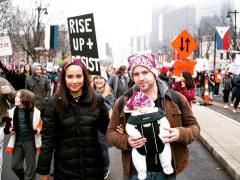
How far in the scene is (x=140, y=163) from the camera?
305 cm

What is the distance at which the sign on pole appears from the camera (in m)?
5.89

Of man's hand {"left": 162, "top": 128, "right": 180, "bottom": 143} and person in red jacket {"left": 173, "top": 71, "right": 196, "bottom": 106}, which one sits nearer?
man's hand {"left": 162, "top": 128, "right": 180, "bottom": 143}

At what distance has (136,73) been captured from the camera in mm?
3264

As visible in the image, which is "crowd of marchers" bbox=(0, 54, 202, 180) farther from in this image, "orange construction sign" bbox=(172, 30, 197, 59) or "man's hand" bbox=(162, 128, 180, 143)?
"orange construction sign" bbox=(172, 30, 197, 59)

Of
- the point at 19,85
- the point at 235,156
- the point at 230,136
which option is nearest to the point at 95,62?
the point at 235,156

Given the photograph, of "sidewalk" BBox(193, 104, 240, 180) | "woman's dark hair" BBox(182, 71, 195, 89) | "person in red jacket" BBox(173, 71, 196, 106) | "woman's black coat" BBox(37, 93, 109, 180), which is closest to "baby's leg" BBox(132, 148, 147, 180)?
"woman's black coat" BBox(37, 93, 109, 180)

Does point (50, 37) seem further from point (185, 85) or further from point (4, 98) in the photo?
point (4, 98)

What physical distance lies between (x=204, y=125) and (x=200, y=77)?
13458 millimetres

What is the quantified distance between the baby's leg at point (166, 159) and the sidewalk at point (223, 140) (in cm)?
342

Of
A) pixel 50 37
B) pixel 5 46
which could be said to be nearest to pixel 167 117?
pixel 5 46

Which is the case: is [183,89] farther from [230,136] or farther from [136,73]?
[136,73]

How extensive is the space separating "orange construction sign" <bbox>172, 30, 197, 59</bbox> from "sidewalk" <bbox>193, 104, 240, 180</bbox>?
232 centimetres

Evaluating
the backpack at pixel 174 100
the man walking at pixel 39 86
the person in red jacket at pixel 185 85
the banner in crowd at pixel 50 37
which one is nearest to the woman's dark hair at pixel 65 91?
the backpack at pixel 174 100

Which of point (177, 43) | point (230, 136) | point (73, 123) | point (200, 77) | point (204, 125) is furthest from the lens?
point (200, 77)
